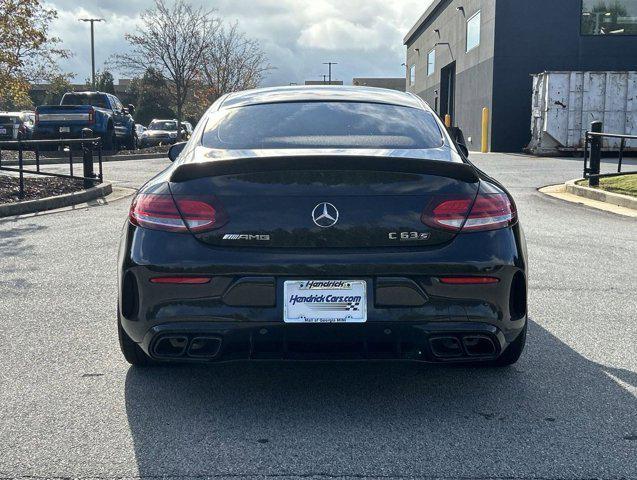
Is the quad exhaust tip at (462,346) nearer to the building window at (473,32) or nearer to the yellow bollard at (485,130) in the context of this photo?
the yellow bollard at (485,130)

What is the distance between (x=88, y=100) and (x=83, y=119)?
3.47 m

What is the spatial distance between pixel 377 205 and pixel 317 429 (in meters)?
1.01

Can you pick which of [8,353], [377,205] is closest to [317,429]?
[377,205]

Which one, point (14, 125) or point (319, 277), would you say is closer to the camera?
point (319, 277)

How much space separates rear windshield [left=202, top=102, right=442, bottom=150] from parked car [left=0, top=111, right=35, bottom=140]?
85.2ft

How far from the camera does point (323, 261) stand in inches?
139

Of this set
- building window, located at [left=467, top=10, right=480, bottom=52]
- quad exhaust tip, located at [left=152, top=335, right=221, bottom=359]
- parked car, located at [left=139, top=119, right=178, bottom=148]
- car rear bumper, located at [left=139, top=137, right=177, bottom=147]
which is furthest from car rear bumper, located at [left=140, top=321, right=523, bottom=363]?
building window, located at [left=467, top=10, right=480, bottom=52]

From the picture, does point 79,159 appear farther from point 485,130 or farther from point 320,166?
point 320,166

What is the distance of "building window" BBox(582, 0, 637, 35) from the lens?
31.3 metres

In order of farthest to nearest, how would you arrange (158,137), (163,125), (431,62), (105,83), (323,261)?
(105,83) → (431,62) → (163,125) → (158,137) → (323,261)

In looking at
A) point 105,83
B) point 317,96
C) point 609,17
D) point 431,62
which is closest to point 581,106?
point 609,17

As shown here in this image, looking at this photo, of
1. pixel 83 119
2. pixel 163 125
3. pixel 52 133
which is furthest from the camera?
pixel 163 125

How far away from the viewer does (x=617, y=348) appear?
4.79m

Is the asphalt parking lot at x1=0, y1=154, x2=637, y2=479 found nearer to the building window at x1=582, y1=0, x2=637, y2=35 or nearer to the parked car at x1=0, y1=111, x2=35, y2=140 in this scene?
the parked car at x1=0, y1=111, x2=35, y2=140
